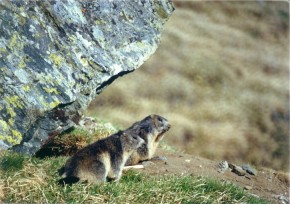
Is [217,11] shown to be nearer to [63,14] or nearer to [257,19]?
[257,19]

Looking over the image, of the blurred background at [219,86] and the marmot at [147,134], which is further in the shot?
the blurred background at [219,86]

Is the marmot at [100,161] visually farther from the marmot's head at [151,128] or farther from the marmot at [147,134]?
the marmot's head at [151,128]

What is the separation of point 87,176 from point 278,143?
673 inches

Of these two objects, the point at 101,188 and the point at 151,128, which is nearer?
the point at 101,188

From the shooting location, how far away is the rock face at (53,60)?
11.3 metres

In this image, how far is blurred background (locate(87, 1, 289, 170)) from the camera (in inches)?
997

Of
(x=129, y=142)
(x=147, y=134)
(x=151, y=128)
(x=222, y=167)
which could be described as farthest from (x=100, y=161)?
(x=222, y=167)

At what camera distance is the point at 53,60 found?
1180 cm

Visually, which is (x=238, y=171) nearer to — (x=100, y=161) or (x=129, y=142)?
(x=129, y=142)

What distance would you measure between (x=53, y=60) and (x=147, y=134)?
135 inches

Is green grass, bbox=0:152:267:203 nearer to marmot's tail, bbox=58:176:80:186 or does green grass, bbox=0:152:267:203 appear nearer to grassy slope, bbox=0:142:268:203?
grassy slope, bbox=0:142:268:203

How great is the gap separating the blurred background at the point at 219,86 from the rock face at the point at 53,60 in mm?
9480

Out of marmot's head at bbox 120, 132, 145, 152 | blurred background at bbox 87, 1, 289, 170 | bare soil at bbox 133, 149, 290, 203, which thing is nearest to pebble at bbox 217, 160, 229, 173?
bare soil at bbox 133, 149, 290, 203

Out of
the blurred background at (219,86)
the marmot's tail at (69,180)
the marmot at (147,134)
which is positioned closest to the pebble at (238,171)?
the marmot at (147,134)
